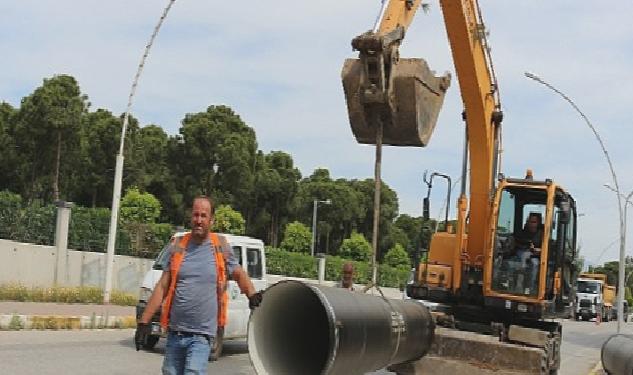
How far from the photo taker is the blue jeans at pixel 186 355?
5711 mm

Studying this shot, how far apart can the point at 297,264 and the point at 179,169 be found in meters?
15.5

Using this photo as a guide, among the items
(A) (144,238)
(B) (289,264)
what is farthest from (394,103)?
(B) (289,264)

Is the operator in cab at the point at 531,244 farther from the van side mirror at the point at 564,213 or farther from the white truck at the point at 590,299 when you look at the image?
the white truck at the point at 590,299

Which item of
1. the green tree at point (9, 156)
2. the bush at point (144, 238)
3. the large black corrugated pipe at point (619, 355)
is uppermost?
the green tree at point (9, 156)

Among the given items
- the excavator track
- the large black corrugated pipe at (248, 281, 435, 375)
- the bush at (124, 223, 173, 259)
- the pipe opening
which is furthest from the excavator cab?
the bush at (124, 223, 173, 259)

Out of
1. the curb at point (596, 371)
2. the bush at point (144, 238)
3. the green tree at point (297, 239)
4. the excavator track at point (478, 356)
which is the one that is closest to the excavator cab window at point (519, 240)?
the excavator track at point (478, 356)

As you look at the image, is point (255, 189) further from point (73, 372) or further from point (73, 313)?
point (73, 372)

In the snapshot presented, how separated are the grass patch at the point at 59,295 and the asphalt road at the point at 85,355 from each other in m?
4.94

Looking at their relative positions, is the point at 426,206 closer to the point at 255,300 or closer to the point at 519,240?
the point at 519,240

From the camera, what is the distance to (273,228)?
59.8 meters

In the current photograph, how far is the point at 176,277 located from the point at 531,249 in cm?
644

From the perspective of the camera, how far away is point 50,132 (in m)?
39.2

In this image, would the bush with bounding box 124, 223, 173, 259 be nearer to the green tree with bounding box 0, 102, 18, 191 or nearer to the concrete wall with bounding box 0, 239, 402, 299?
the concrete wall with bounding box 0, 239, 402, 299

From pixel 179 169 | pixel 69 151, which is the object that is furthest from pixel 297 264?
pixel 179 169
